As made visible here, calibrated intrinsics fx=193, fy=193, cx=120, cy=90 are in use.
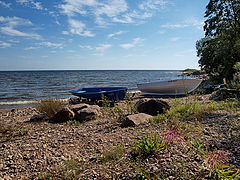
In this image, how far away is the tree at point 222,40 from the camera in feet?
55.5

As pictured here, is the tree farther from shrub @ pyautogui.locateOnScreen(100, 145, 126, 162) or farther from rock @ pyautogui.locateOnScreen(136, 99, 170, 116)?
shrub @ pyautogui.locateOnScreen(100, 145, 126, 162)

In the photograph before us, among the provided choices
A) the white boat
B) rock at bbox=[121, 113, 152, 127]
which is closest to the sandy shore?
rock at bbox=[121, 113, 152, 127]

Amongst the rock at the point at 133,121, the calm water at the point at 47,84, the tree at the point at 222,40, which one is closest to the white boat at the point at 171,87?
the tree at the point at 222,40

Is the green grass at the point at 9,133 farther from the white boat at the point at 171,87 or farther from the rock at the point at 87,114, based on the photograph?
the white boat at the point at 171,87

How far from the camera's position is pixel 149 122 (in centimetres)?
534

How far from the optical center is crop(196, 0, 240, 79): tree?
16.9 m

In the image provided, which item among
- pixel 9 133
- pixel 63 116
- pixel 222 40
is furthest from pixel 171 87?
pixel 9 133

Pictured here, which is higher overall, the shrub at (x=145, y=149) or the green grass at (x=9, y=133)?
the shrub at (x=145, y=149)

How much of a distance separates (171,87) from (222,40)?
721 cm

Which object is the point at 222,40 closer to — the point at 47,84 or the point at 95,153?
the point at 95,153

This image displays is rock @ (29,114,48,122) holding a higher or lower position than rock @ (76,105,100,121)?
lower

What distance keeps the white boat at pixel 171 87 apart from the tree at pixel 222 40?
12.9 ft

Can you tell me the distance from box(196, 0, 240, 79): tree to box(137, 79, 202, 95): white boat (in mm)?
3920

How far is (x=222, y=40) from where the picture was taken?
17875 mm
